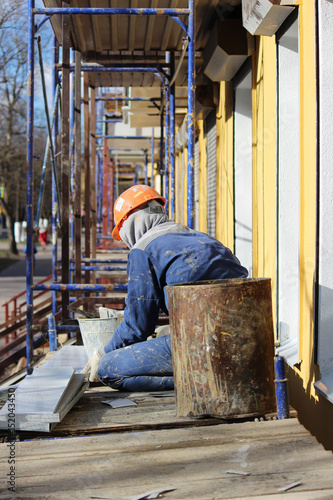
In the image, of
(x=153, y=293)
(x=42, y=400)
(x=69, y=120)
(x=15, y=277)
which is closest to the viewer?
(x=42, y=400)

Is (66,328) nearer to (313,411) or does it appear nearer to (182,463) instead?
(313,411)

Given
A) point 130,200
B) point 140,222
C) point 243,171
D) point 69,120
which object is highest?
point 69,120

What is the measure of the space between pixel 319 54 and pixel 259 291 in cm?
171

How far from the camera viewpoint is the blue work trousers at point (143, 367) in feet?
13.2

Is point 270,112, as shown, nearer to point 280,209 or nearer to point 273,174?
point 273,174

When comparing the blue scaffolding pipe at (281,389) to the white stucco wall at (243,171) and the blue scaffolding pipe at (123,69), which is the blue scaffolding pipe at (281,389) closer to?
the white stucco wall at (243,171)

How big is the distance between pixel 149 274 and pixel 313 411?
144 cm

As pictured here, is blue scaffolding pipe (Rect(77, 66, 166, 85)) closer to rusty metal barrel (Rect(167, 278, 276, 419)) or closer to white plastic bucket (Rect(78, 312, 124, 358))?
white plastic bucket (Rect(78, 312, 124, 358))

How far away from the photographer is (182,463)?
8.48 ft

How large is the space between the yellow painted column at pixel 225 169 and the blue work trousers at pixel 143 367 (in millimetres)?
3920

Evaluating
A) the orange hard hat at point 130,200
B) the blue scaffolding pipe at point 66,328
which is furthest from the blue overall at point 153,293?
the blue scaffolding pipe at point 66,328

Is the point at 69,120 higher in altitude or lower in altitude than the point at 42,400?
higher

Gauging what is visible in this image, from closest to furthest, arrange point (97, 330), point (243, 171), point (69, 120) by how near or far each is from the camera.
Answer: point (97, 330), point (69, 120), point (243, 171)

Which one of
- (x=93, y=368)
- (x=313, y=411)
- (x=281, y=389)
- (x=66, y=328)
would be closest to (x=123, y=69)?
(x=66, y=328)
